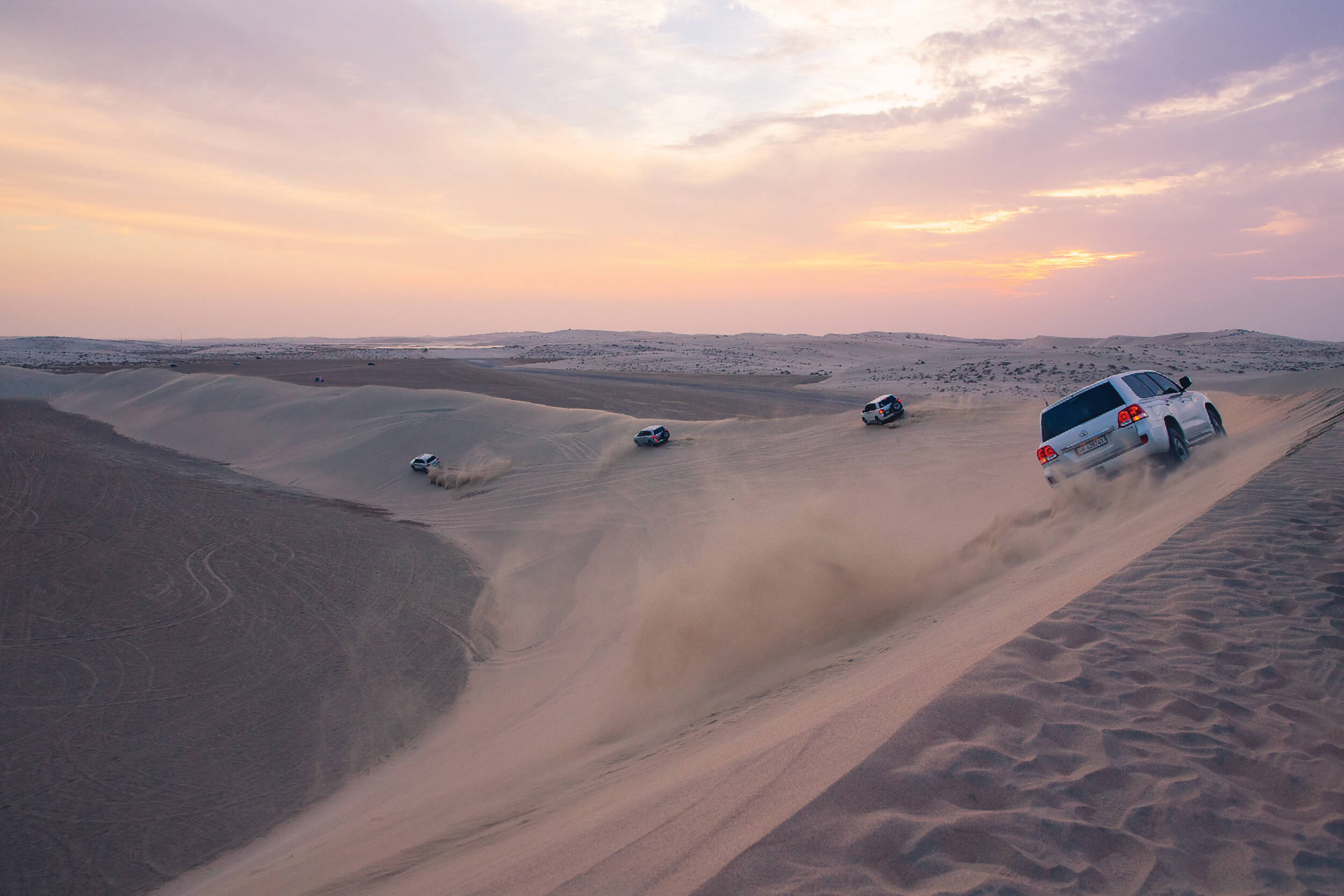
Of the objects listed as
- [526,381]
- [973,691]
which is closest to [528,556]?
[973,691]

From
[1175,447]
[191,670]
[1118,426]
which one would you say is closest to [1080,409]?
[1118,426]

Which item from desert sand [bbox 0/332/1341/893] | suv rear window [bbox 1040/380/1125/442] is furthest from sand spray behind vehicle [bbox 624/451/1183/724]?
suv rear window [bbox 1040/380/1125/442]

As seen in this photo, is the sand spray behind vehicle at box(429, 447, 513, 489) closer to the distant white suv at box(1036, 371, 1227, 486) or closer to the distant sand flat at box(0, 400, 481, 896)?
the distant sand flat at box(0, 400, 481, 896)

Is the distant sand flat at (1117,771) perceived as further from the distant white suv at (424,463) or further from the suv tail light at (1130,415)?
the distant white suv at (424,463)

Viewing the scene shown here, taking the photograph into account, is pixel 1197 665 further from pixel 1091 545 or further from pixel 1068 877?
pixel 1091 545

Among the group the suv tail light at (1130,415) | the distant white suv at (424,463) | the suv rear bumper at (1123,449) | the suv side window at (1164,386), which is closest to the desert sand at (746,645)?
the suv rear bumper at (1123,449)

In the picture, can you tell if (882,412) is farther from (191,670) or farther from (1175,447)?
(191,670)
